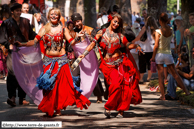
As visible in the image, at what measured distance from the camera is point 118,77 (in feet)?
27.6

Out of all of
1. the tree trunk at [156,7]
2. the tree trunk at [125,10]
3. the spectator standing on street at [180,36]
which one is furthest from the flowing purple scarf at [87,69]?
the tree trunk at [125,10]

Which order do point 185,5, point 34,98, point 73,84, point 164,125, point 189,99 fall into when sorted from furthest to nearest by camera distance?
point 185,5 < point 189,99 < point 34,98 < point 73,84 < point 164,125

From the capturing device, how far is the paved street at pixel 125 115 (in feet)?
24.9

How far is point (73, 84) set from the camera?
8469mm

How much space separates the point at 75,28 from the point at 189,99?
3.05 meters

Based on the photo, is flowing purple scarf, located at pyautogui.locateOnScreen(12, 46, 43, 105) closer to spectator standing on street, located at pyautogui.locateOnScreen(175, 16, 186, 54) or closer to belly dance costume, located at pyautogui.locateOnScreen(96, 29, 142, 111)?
belly dance costume, located at pyautogui.locateOnScreen(96, 29, 142, 111)

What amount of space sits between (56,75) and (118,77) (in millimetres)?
1197

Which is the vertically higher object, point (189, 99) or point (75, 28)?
point (75, 28)

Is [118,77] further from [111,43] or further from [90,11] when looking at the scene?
[90,11]

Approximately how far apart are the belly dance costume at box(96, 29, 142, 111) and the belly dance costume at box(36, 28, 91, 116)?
1.88ft

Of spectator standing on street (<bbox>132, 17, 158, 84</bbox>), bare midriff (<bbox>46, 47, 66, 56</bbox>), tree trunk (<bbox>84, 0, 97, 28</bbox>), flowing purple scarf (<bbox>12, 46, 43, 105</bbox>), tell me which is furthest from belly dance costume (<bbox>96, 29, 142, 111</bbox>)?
tree trunk (<bbox>84, 0, 97, 28</bbox>)

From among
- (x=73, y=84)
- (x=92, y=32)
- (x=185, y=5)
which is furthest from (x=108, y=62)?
(x=185, y=5)

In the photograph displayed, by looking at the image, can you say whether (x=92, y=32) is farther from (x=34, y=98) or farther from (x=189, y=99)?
(x=189, y=99)

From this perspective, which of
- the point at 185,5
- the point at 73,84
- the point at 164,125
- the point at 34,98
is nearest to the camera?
the point at 164,125
